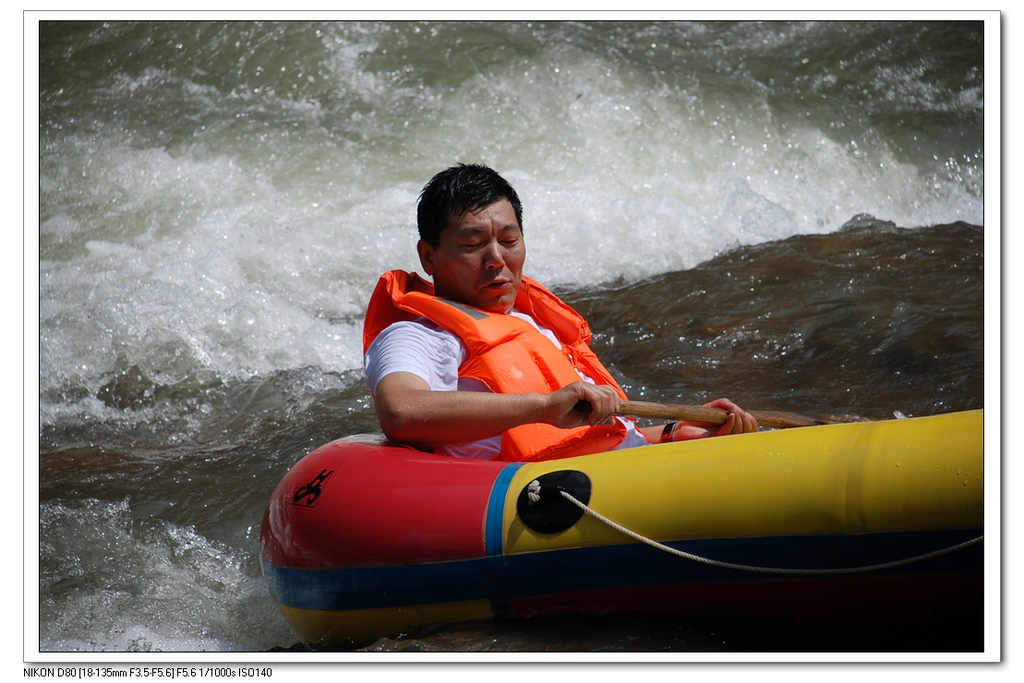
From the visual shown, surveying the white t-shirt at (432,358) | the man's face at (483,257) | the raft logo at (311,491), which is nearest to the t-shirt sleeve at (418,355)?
the white t-shirt at (432,358)

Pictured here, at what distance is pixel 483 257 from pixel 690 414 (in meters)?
0.61

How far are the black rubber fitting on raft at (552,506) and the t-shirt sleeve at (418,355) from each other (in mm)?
347

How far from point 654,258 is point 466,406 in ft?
12.3

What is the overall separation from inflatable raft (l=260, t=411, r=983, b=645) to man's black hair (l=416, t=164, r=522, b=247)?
21.4 inches

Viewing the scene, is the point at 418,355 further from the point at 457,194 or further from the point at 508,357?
the point at 457,194

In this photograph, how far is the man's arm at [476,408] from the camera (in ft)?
7.38

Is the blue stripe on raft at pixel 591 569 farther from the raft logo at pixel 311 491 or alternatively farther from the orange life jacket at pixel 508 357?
the orange life jacket at pixel 508 357

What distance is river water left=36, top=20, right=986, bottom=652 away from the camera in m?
3.35

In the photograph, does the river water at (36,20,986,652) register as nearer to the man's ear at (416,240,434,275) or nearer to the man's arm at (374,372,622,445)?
the man's arm at (374,372,622,445)

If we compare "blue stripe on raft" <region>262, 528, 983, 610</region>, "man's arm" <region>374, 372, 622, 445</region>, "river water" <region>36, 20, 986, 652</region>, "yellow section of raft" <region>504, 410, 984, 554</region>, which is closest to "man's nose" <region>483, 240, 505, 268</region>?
"man's arm" <region>374, 372, 622, 445</region>

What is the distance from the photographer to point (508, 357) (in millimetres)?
2451

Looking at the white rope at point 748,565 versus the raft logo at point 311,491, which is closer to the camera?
the white rope at point 748,565
